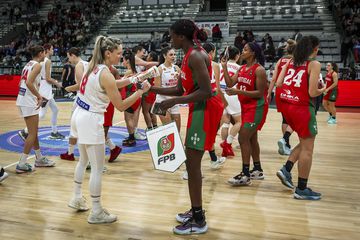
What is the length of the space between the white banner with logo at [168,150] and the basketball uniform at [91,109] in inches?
22.5

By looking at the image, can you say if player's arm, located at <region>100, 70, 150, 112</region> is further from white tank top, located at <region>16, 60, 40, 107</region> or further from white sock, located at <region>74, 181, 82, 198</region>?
white tank top, located at <region>16, 60, 40, 107</region>

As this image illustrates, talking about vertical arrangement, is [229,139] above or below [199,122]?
below

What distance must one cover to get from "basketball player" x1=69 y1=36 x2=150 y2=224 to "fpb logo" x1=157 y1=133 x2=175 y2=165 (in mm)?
452

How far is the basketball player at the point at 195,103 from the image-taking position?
2.97 m

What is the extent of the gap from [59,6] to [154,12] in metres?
5.83

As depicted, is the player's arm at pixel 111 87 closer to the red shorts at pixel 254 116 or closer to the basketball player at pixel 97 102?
the basketball player at pixel 97 102

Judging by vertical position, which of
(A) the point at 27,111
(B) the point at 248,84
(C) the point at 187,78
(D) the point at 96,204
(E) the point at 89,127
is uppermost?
(C) the point at 187,78

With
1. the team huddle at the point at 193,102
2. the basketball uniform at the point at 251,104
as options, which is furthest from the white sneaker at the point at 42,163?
the basketball uniform at the point at 251,104

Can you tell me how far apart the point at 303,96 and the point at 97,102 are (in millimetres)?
2062

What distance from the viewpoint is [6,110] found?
36.5 ft

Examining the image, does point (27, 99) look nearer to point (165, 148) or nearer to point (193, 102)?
point (165, 148)

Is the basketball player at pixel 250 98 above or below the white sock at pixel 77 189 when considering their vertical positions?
above

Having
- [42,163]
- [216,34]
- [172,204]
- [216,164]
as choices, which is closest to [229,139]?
[216,164]

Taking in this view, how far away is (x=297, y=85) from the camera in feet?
13.1
